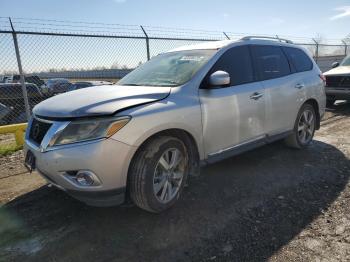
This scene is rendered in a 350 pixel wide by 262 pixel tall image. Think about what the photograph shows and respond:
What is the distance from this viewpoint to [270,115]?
4.76m

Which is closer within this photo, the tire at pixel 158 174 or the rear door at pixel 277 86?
the tire at pixel 158 174

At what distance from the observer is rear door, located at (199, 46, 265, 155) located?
3828 mm

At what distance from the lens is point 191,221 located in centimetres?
338

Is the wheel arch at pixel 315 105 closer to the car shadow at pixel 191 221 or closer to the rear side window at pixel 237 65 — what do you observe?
the car shadow at pixel 191 221

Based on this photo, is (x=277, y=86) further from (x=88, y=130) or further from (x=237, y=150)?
(x=88, y=130)

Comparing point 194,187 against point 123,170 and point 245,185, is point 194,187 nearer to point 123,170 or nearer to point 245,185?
point 245,185

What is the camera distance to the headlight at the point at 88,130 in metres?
2.98

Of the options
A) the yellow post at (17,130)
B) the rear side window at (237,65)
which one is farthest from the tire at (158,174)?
the yellow post at (17,130)

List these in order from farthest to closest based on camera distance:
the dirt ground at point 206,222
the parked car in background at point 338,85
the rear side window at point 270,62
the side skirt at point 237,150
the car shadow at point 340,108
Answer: the parked car in background at point 338,85 → the car shadow at point 340,108 → the rear side window at point 270,62 → the side skirt at point 237,150 → the dirt ground at point 206,222

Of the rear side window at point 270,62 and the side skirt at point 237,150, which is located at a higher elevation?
the rear side window at point 270,62

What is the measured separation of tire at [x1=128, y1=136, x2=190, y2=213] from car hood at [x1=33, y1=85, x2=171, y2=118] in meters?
0.44

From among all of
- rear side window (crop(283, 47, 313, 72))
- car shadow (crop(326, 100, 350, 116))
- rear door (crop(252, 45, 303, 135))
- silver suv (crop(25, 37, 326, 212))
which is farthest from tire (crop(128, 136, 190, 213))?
car shadow (crop(326, 100, 350, 116))

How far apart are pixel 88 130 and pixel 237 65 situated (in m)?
2.26

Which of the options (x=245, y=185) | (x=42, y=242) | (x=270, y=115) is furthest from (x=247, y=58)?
(x=42, y=242)
